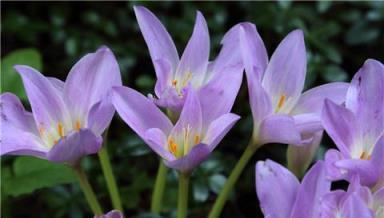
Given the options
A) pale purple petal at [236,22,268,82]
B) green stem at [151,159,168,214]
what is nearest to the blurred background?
green stem at [151,159,168,214]

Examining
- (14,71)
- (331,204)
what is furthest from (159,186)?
(14,71)

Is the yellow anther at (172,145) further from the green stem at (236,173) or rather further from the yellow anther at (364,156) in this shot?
the yellow anther at (364,156)

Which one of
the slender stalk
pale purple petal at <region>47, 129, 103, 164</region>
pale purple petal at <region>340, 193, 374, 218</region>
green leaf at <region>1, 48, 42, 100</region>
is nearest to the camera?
pale purple petal at <region>340, 193, 374, 218</region>

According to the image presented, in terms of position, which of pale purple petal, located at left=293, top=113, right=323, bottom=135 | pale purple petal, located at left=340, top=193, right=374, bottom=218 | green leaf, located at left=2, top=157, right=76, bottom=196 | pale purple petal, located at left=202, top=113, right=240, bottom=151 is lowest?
Result: green leaf, located at left=2, top=157, right=76, bottom=196

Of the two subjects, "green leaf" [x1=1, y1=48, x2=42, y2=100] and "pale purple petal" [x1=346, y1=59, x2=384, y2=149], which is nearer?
"pale purple petal" [x1=346, y1=59, x2=384, y2=149]

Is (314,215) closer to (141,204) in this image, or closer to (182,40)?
(141,204)

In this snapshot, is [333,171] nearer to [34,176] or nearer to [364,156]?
[364,156]

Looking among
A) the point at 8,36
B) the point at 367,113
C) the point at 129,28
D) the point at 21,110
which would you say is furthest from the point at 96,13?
the point at 367,113

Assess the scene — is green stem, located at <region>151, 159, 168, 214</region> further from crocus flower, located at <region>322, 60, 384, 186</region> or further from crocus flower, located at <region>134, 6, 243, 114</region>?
crocus flower, located at <region>322, 60, 384, 186</region>
